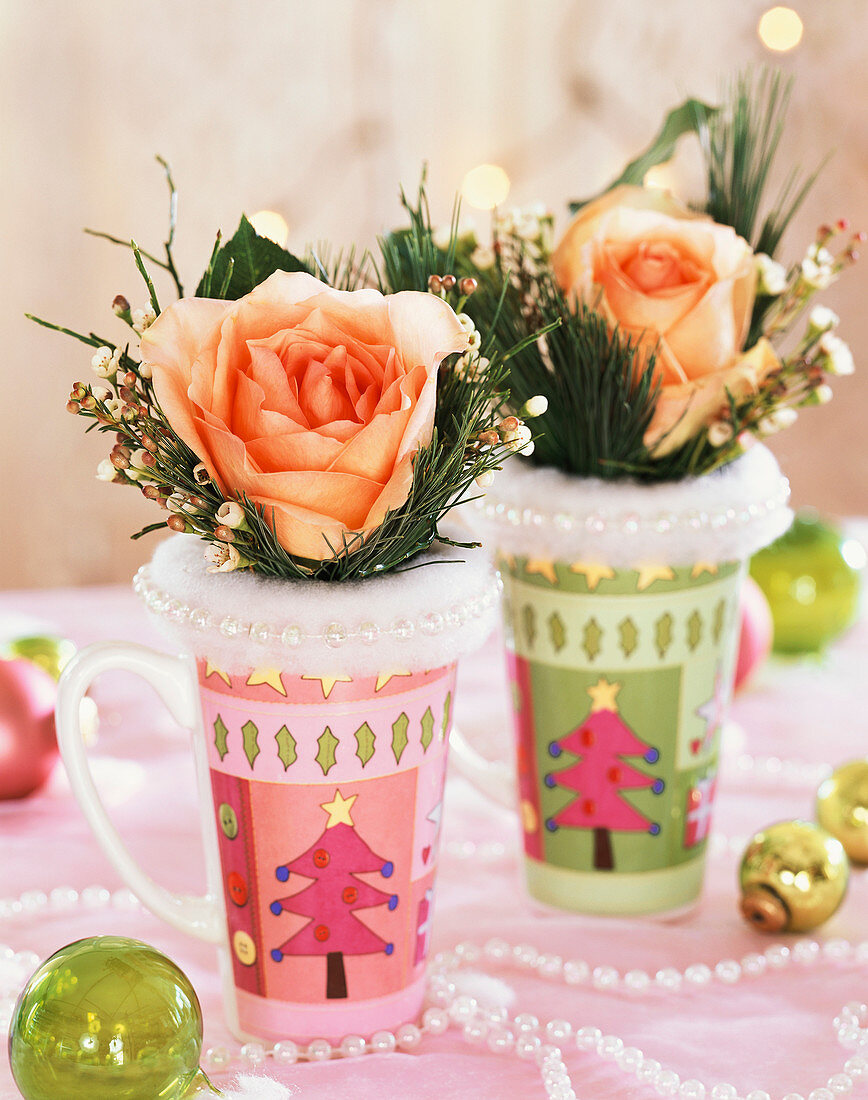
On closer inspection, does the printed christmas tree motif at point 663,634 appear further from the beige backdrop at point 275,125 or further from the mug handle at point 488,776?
the beige backdrop at point 275,125

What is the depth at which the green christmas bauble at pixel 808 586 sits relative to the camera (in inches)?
33.2

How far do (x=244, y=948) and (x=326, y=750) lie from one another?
0.09 metres

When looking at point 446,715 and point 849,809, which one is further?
point 849,809

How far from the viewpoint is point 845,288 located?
1591 millimetres

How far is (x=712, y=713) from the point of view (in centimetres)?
58

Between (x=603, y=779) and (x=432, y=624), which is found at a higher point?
(x=432, y=624)

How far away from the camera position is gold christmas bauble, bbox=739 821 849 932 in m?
0.55

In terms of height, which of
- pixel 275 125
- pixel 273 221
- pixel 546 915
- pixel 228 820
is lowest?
pixel 546 915

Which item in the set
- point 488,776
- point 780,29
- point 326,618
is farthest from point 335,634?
point 780,29

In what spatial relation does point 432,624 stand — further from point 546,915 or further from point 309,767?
point 546,915

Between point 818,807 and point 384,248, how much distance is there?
351mm

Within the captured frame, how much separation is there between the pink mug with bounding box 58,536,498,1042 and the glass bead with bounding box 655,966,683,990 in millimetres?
105

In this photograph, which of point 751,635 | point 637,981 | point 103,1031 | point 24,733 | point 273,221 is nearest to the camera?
point 103,1031

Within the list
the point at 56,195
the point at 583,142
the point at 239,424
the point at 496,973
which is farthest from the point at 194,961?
the point at 583,142
